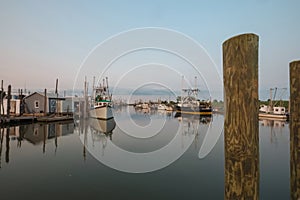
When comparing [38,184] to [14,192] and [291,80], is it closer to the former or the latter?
[14,192]

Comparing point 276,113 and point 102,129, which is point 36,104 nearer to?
point 102,129

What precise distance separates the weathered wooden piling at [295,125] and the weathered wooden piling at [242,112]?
985 millimetres

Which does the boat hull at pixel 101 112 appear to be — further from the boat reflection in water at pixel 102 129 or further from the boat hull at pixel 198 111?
the boat hull at pixel 198 111

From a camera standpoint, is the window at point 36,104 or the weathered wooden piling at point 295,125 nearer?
the weathered wooden piling at point 295,125

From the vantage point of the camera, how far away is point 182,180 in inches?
341

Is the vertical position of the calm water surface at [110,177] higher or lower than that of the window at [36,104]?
lower

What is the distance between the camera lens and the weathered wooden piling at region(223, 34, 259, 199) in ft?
6.82

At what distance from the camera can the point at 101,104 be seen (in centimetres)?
3784

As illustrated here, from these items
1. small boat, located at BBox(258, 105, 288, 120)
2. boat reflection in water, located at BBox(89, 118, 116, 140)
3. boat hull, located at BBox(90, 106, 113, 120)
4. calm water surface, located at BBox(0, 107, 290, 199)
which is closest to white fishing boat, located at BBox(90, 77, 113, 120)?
boat hull, located at BBox(90, 106, 113, 120)

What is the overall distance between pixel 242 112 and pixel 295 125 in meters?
1.27

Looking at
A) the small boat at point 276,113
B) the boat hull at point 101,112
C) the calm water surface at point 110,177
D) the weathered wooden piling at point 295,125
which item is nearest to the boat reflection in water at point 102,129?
the boat hull at point 101,112

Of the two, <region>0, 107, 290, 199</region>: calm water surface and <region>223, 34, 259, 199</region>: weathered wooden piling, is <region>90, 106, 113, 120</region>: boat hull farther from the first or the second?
<region>223, 34, 259, 199</region>: weathered wooden piling

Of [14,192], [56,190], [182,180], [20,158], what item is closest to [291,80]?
[182,180]

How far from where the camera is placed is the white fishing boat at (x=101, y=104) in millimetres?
36875
